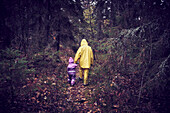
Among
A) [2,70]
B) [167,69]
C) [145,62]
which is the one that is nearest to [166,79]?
[167,69]

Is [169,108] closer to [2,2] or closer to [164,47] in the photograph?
[164,47]

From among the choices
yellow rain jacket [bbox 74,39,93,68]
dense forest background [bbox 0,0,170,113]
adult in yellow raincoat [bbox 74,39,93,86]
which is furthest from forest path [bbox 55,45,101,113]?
yellow rain jacket [bbox 74,39,93,68]

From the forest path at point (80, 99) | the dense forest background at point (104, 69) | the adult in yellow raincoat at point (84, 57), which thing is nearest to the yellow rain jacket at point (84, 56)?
the adult in yellow raincoat at point (84, 57)

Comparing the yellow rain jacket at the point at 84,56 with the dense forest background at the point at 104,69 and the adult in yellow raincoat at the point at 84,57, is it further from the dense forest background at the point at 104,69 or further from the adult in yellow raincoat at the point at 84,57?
the dense forest background at the point at 104,69

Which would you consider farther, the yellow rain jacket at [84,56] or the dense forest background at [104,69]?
the yellow rain jacket at [84,56]

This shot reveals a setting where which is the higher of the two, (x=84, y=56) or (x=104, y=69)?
(x=84, y=56)

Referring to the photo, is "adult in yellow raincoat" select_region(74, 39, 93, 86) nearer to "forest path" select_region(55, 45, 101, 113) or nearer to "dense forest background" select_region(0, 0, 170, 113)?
"forest path" select_region(55, 45, 101, 113)

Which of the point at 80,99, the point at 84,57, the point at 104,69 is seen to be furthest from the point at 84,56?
the point at 80,99

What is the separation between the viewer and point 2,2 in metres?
5.16

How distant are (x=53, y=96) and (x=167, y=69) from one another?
4716 mm

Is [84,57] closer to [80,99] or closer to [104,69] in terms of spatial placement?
[104,69]

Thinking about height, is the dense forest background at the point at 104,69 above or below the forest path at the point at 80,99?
above

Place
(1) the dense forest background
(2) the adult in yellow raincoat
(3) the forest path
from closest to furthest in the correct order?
(1) the dense forest background
(3) the forest path
(2) the adult in yellow raincoat

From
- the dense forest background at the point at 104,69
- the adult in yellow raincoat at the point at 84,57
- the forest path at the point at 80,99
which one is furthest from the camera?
Result: the adult in yellow raincoat at the point at 84,57
